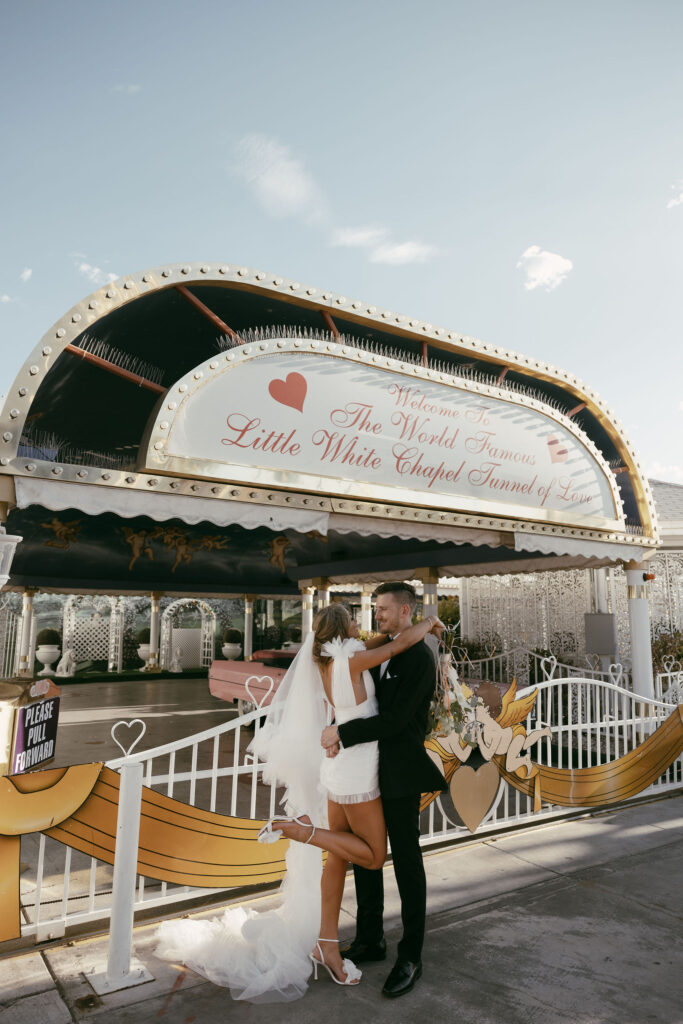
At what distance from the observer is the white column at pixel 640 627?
7852 mm

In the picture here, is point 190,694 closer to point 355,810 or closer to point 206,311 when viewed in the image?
point 206,311

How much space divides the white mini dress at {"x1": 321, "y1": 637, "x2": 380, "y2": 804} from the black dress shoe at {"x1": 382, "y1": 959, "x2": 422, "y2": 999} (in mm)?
731

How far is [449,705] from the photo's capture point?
13.0 ft

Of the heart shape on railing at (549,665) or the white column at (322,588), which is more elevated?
the white column at (322,588)

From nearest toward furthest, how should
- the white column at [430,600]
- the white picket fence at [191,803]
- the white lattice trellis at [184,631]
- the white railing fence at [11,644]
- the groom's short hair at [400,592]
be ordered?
1. the groom's short hair at [400,592]
2. the white picket fence at [191,803]
3. the white column at [430,600]
4. the white railing fence at [11,644]
5. the white lattice trellis at [184,631]

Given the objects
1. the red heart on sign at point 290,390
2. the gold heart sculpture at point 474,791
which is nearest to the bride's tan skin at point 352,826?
the gold heart sculpture at point 474,791

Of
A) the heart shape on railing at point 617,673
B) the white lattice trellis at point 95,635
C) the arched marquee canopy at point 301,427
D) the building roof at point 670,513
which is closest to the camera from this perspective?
the arched marquee canopy at point 301,427

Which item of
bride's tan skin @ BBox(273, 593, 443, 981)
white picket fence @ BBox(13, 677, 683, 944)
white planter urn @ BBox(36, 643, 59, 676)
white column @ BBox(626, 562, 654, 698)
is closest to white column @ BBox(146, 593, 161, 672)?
white planter urn @ BBox(36, 643, 59, 676)

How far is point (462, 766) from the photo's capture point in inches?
187

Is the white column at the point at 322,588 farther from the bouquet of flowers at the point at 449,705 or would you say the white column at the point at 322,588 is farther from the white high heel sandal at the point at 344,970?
the white high heel sandal at the point at 344,970

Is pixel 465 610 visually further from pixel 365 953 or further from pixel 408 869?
pixel 408 869

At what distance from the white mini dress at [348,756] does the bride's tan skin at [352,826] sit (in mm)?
35

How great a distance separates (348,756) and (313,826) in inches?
14.2

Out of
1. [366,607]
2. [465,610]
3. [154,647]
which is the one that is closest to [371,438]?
[465,610]
